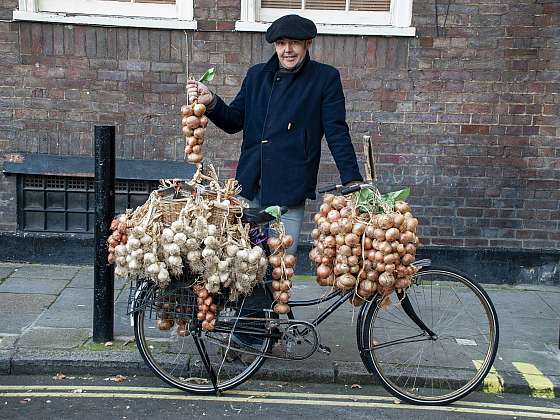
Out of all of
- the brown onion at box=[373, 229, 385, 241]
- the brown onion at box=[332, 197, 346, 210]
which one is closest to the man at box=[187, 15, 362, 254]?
the brown onion at box=[332, 197, 346, 210]

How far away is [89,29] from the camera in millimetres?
6262

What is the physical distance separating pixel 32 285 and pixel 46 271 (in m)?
0.47

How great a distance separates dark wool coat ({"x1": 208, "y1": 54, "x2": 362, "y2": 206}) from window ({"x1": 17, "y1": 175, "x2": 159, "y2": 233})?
2457mm

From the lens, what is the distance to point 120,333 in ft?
15.8

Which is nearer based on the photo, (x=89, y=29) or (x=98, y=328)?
(x=98, y=328)

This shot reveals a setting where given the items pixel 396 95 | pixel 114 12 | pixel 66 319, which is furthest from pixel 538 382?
pixel 114 12

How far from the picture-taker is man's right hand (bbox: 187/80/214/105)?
4.00m

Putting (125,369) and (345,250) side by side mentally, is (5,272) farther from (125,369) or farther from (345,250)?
(345,250)

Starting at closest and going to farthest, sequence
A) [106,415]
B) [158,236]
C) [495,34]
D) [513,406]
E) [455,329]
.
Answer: [158,236] < [106,415] < [513,406] < [455,329] < [495,34]

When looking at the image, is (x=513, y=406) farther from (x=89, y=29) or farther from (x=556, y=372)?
(x=89, y=29)

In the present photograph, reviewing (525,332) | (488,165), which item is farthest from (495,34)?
(525,332)

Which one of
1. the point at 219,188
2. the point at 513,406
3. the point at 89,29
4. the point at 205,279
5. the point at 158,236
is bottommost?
the point at 513,406

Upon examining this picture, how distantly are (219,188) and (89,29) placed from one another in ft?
10.8

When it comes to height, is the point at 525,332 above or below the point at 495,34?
below
